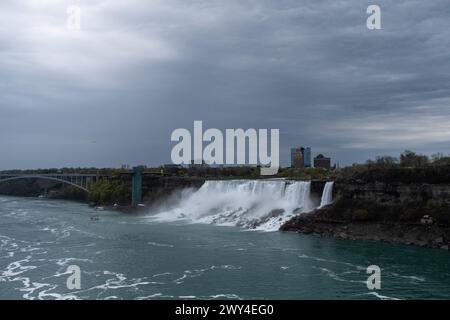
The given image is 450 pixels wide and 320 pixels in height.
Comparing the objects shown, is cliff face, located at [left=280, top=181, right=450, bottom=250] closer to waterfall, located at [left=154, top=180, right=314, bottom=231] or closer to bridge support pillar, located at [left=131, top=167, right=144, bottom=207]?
waterfall, located at [left=154, top=180, right=314, bottom=231]

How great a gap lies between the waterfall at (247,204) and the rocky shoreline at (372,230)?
7.26ft

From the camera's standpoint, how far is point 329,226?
30812 millimetres

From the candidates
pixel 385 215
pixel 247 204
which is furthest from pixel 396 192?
pixel 247 204

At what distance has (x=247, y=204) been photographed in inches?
1571

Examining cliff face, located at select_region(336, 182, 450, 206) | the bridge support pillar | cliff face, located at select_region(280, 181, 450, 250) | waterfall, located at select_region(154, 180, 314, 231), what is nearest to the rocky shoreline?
cliff face, located at select_region(280, 181, 450, 250)

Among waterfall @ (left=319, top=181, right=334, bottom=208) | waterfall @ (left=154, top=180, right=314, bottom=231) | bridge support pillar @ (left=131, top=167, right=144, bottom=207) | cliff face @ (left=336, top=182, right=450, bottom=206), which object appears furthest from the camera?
bridge support pillar @ (left=131, top=167, right=144, bottom=207)

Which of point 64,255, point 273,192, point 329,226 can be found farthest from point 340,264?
point 273,192

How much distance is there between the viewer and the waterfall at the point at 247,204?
1393 inches

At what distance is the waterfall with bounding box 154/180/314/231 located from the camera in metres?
35.4

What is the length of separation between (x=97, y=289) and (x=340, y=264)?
34.2 ft

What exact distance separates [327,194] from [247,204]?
753 centimetres

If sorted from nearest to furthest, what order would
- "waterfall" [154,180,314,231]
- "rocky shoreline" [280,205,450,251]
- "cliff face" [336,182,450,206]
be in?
"rocky shoreline" [280,205,450,251] → "cliff face" [336,182,450,206] → "waterfall" [154,180,314,231]

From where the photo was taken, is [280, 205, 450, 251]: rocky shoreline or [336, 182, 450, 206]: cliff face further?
[336, 182, 450, 206]: cliff face
